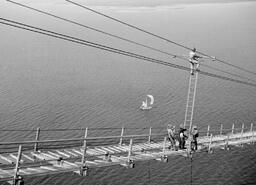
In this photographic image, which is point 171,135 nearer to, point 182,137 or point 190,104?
point 182,137

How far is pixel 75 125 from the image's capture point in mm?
40156

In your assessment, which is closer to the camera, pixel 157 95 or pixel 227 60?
pixel 157 95

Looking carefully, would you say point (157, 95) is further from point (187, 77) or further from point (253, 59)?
point (253, 59)

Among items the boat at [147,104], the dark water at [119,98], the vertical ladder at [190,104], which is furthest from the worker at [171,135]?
the boat at [147,104]

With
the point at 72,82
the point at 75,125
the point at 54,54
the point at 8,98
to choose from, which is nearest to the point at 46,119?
the point at 75,125

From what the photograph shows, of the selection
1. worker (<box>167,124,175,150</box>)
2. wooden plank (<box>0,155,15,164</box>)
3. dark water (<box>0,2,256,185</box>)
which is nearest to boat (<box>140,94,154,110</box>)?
dark water (<box>0,2,256,185</box>)

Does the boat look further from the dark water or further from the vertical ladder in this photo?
the vertical ladder

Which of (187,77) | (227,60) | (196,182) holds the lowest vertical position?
(196,182)

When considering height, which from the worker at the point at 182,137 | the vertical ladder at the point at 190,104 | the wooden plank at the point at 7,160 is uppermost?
the vertical ladder at the point at 190,104

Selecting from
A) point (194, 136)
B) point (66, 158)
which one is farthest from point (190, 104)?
point (66, 158)

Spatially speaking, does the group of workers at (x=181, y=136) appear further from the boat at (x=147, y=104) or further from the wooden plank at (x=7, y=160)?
the boat at (x=147, y=104)

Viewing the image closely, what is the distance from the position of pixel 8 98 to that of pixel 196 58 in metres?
34.2

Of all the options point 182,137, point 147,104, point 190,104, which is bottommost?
point 182,137

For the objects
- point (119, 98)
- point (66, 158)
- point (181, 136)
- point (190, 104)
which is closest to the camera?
point (66, 158)
